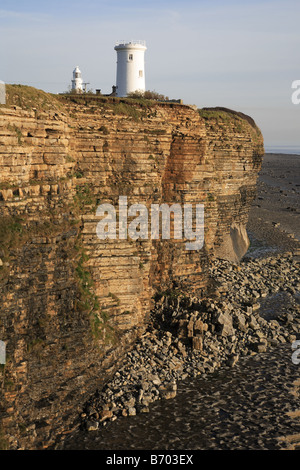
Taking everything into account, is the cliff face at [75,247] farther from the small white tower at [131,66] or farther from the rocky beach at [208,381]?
the small white tower at [131,66]

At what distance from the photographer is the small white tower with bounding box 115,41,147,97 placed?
44.6 metres

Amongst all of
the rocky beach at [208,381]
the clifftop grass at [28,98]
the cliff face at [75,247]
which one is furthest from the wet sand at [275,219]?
the clifftop grass at [28,98]

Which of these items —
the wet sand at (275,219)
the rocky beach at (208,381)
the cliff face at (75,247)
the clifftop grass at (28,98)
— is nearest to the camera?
the cliff face at (75,247)

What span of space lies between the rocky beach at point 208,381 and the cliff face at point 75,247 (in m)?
0.86

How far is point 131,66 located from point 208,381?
3103 cm

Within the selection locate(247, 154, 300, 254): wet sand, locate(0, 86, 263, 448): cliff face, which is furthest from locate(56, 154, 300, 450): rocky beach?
locate(247, 154, 300, 254): wet sand

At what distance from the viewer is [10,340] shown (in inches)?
608

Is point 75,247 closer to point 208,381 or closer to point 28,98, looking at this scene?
point 28,98

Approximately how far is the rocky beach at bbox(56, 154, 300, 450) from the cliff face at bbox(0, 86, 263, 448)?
862 mm

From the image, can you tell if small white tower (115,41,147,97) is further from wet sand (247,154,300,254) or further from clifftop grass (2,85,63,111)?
clifftop grass (2,85,63,111)

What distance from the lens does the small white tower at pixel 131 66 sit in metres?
44.6
